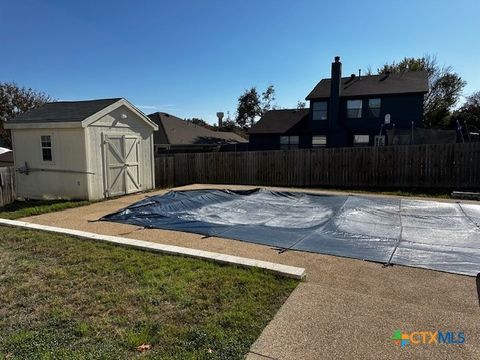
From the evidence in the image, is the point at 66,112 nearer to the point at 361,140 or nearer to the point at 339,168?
the point at 339,168

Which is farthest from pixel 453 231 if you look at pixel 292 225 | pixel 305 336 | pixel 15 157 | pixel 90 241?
pixel 15 157

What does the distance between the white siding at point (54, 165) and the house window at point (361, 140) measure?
17580 millimetres

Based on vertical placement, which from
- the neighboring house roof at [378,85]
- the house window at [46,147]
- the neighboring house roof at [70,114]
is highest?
the neighboring house roof at [378,85]

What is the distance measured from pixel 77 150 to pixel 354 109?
17681 mm

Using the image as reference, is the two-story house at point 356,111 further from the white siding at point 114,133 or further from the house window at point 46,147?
the house window at point 46,147

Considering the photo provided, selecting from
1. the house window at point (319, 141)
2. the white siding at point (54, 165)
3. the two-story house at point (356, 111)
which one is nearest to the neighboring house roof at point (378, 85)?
the two-story house at point (356, 111)

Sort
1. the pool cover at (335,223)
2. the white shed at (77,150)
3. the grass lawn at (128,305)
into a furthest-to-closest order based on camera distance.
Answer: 1. the white shed at (77,150)
2. the pool cover at (335,223)
3. the grass lawn at (128,305)

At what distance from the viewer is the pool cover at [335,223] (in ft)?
16.3

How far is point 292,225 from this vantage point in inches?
261

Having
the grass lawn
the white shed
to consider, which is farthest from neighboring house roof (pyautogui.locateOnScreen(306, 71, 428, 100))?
the grass lawn

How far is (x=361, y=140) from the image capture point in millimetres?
22062

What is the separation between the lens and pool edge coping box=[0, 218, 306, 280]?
13.7 feet

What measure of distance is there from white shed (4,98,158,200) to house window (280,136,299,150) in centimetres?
1400

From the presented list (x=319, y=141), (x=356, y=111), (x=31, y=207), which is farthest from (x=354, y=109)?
(x=31, y=207)
